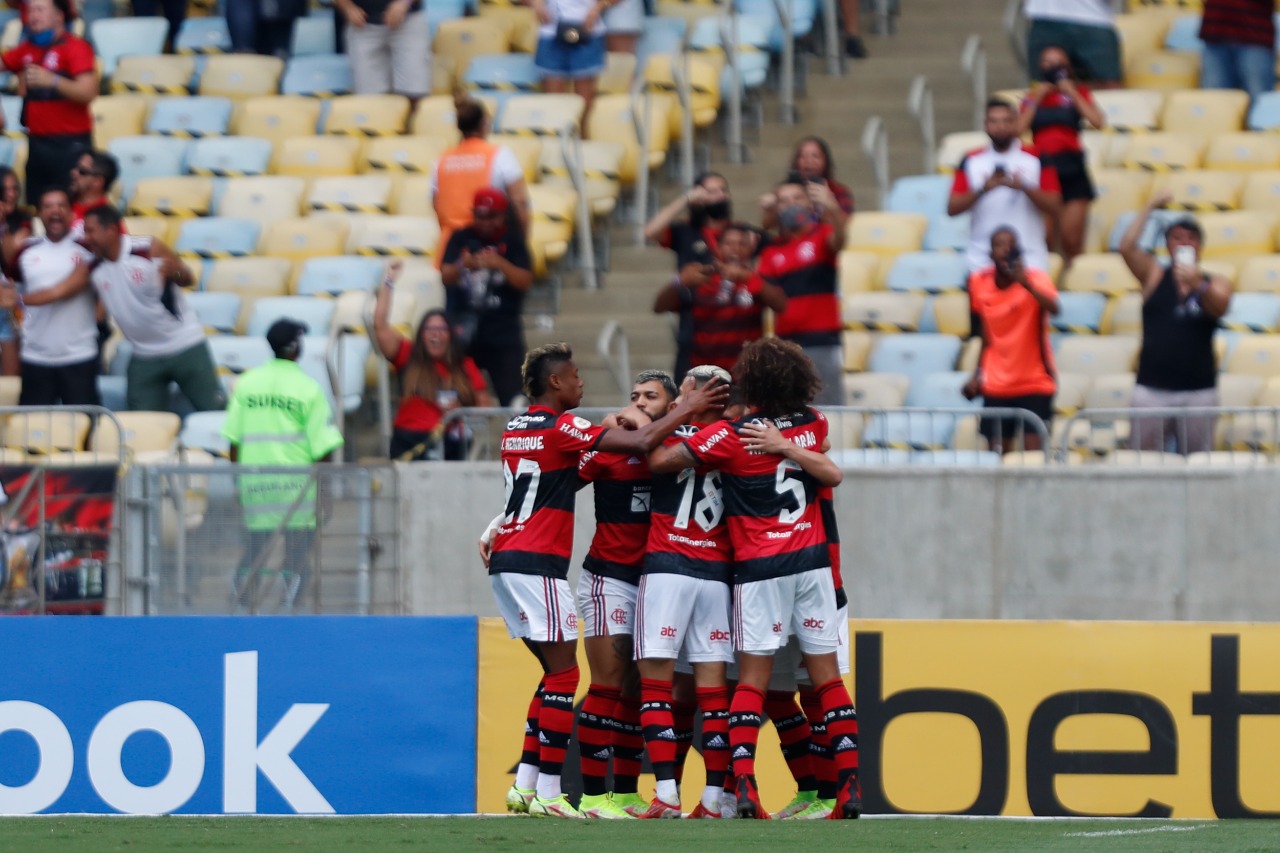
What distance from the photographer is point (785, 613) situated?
9.35 metres

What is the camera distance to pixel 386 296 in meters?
12.9

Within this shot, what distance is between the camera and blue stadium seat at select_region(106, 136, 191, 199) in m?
16.2

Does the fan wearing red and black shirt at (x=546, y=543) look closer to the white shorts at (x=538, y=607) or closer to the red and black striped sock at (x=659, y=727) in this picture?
the white shorts at (x=538, y=607)

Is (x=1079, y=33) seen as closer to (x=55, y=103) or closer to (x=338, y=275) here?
(x=338, y=275)

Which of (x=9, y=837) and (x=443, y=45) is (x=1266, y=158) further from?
(x=9, y=837)

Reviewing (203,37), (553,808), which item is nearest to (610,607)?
(553,808)

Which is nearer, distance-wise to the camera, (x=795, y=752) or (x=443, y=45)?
(x=795, y=752)

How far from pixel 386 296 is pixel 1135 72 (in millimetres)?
5842

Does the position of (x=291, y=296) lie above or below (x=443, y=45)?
below

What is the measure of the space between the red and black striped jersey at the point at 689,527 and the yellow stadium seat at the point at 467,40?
781 cm

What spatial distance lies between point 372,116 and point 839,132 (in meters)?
3.31

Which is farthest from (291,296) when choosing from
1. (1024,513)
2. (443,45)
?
(1024,513)

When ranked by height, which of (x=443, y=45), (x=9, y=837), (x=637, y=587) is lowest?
(x=9, y=837)

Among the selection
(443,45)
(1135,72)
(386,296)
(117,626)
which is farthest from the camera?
(443,45)
